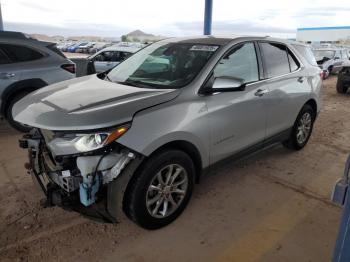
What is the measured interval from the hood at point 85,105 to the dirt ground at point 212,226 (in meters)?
1.06

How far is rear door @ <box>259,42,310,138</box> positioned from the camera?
13.6 feet

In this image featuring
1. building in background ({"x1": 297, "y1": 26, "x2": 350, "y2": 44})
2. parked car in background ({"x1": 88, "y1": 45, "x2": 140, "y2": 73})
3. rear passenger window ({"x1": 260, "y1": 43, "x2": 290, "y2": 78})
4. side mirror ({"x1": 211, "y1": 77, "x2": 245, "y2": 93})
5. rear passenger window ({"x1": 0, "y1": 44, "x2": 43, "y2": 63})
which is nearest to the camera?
side mirror ({"x1": 211, "y1": 77, "x2": 245, "y2": 93})

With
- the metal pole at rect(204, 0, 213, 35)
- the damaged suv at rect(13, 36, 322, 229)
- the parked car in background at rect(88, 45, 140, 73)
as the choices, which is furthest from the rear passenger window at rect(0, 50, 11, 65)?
the metal pole at rect(204, 0, 213, 35)

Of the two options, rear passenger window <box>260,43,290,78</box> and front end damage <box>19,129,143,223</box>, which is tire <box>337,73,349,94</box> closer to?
rear passenger window <box>260,43,290,78</box>

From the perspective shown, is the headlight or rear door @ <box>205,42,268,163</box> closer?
the headlight

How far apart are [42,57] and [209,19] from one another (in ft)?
23.0

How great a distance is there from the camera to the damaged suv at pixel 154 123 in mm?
2662

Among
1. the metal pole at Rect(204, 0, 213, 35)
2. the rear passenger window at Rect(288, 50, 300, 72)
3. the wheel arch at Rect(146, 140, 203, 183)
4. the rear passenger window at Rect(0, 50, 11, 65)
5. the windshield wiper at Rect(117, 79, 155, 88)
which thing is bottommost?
the wheel arch at Rect(146, 140, 203, 183)

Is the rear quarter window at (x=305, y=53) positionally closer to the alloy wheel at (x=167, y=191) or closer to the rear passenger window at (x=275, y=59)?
the rear passenger window at (x=275, y=59)

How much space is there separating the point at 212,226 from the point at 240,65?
1764 mm

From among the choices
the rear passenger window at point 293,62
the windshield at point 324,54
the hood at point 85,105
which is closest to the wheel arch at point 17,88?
the hood at point 85,105

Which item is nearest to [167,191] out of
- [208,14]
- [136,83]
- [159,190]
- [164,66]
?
[159,190]

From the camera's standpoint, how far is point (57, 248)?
2.91 metres

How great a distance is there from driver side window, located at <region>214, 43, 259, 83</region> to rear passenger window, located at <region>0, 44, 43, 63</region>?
13.3ft
